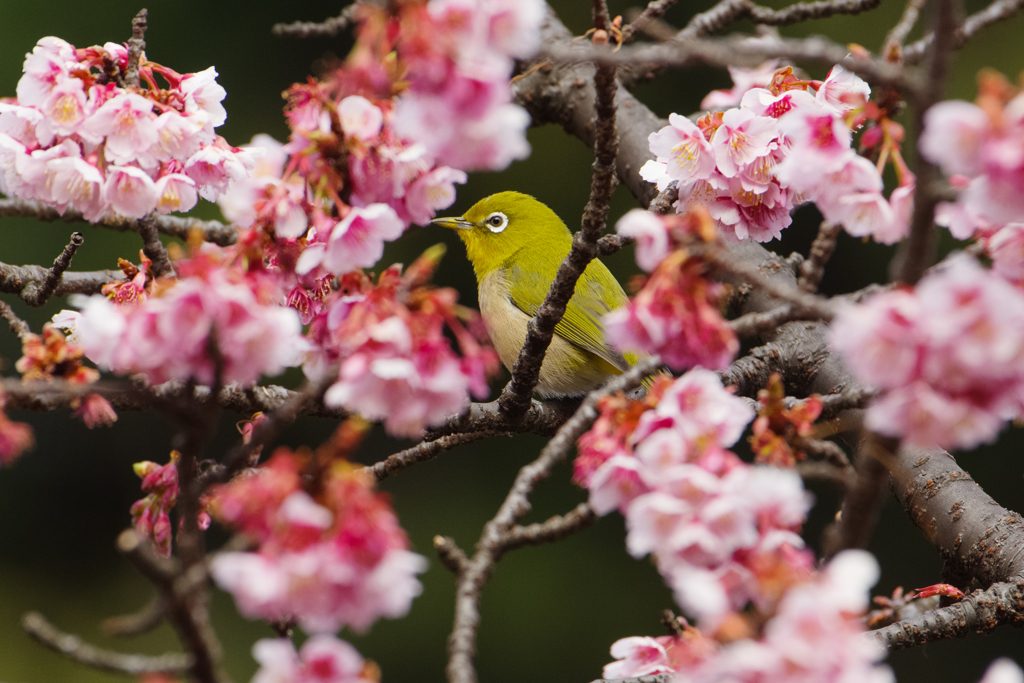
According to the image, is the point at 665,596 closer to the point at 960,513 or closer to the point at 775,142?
the point at 960,513

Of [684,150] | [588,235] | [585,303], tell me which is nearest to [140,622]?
[588,235]

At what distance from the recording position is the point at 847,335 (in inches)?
30.9

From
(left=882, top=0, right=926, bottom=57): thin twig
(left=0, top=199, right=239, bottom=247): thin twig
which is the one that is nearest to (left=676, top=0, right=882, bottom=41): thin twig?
(left=882, top=0, right=926, bottom=57): thin twig

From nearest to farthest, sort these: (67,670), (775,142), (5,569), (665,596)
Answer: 1. (775,142)
2. (67,670)
3. (5,569)
4. (665,596)

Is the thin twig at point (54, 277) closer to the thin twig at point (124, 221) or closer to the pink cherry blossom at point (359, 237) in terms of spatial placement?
→ the thin twig at point (124, 221)

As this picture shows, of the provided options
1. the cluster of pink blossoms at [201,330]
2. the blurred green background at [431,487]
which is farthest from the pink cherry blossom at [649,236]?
the blurred green background at [431,487]

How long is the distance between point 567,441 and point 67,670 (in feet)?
15.6

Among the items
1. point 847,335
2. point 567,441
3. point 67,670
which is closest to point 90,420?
point 567,441

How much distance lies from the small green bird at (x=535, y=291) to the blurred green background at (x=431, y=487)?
222 cm

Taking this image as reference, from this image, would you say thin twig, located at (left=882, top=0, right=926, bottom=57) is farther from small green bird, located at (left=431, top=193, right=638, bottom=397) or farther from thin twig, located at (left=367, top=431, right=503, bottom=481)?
small green bird, located at (left=431, top=193, right=638, bottom=397)

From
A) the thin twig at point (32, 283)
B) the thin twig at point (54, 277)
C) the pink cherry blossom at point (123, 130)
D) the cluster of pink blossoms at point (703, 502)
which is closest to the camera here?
the cluster of pink blossoms at point (703, 502)

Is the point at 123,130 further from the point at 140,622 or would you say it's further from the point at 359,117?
the point at 140,622

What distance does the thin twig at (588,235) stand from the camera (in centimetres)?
143

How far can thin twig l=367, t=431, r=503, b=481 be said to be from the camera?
1934 millimetres
